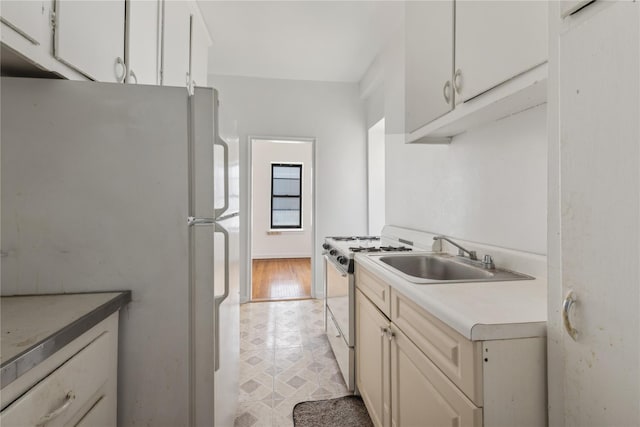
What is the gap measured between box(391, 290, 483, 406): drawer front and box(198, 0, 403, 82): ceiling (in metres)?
2.42

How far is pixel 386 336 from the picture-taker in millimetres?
1315

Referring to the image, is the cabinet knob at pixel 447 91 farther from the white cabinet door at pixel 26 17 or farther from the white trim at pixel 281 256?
the white trim at pixel 281 256

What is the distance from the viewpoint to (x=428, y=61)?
155 centimetres

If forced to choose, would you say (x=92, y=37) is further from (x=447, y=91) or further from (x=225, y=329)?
(x=447, y=91)

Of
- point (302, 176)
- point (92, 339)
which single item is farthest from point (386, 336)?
point (302, 176)

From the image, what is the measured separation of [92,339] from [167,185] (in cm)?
56

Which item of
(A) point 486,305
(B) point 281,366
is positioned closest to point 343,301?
(B) point 281,366

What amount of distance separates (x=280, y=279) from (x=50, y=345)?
167 inches

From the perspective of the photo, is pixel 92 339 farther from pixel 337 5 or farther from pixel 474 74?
pixel 337 5

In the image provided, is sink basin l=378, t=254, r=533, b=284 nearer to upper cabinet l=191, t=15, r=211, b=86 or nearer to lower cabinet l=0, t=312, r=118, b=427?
lower cabinet l=0, t=312, r=118, b=427

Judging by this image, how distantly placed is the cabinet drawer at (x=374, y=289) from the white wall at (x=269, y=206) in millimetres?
4796

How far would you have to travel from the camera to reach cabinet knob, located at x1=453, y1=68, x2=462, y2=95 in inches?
51.2

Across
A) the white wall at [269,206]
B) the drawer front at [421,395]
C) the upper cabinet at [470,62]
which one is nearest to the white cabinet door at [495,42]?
the upper cabinet at [470,62]

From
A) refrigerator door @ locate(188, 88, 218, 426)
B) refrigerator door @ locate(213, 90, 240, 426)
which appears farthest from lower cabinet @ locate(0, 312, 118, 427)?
refrigerator door @ locate(213, 90, 240, 426)
